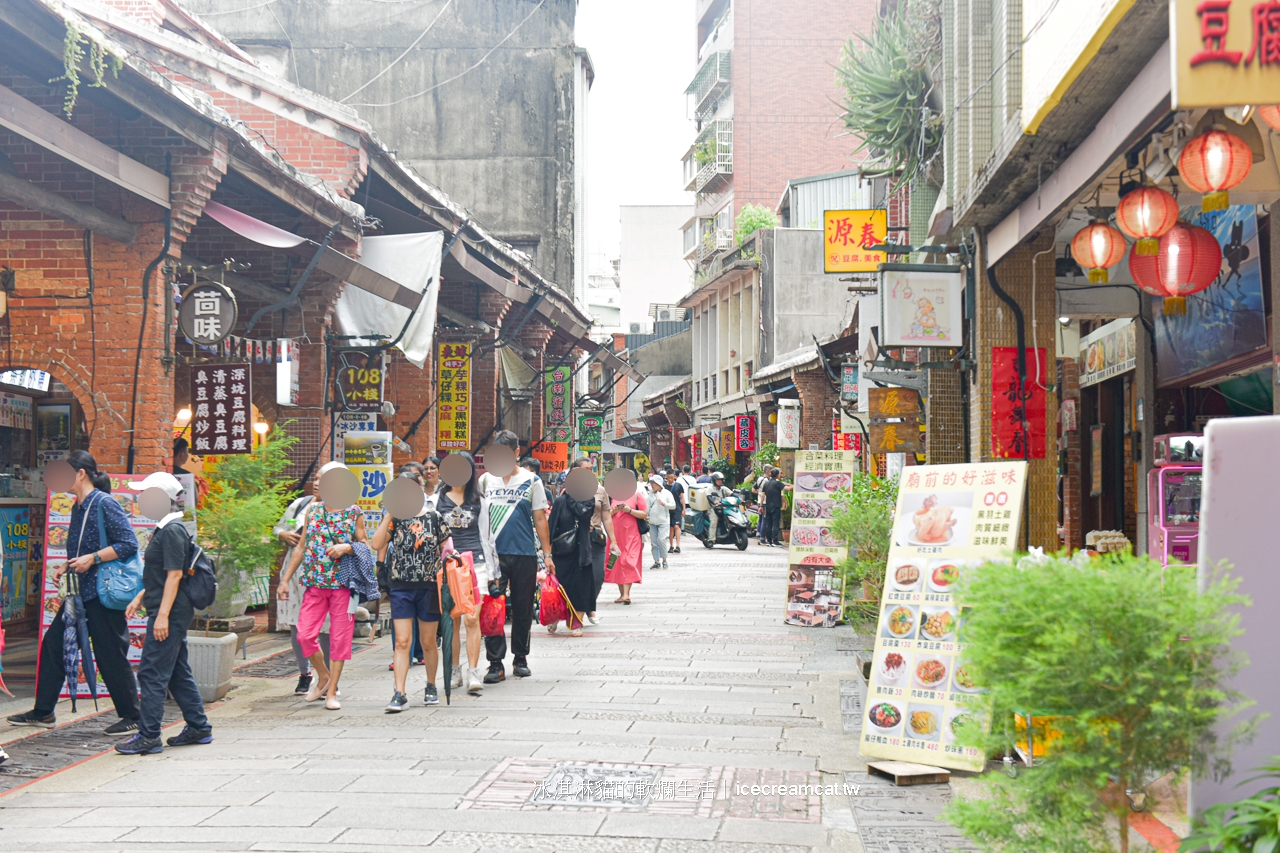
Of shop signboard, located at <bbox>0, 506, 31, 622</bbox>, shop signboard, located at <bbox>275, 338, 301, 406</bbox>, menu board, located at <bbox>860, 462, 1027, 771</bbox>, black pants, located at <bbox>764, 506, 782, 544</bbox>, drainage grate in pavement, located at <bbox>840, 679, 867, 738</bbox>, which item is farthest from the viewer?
black pants, located at <bbox>764, 506, 782, 544</bbox>

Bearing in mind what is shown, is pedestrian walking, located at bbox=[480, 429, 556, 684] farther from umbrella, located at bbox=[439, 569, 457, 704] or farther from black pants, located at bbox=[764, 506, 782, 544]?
black pants, located at bbox=[764, 506, 782, 544]

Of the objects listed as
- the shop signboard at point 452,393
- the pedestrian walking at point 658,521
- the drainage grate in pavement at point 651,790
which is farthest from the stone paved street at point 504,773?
the pedestrian walking at point 658,521

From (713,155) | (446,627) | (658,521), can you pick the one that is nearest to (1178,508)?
(446,627)

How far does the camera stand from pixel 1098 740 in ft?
11.5

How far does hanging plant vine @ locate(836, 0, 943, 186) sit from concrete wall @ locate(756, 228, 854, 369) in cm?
2519

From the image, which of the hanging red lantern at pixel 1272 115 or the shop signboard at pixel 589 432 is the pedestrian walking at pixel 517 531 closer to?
the hanging red lantern at pixel 1272 115

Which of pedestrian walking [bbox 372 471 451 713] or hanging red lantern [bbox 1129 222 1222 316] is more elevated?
hanging red lantern [bbox 1129 222 1222 316]

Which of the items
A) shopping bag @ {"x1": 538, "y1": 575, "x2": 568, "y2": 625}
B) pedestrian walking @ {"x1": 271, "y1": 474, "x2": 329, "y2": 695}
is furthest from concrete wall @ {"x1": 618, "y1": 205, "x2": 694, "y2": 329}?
pedestrian walking @ {"x1": 271, "y1": 474, "x2": 329, "y2": 695}

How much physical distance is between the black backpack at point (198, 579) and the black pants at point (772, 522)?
23.1 metres

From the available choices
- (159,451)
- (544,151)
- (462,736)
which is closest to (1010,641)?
(462,736)

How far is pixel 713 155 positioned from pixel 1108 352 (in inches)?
1458

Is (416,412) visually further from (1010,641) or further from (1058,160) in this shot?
(1010,641)

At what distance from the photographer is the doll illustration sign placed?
1210 cm

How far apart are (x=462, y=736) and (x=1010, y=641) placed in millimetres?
4752
